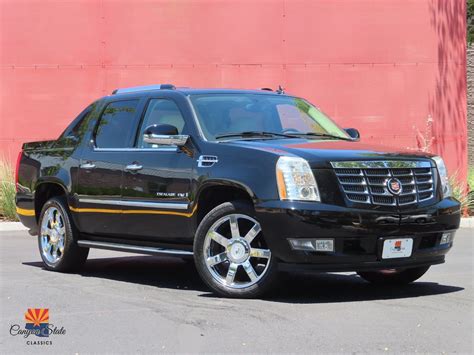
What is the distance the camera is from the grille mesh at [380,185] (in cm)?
709

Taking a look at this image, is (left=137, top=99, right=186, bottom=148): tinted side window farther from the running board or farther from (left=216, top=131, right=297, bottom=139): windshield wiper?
the running board

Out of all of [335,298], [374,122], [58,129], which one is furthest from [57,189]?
[374,122]

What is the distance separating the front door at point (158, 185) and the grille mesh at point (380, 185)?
4.81 feet

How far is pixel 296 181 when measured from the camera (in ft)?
23.0

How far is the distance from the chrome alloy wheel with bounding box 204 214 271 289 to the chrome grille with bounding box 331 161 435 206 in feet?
2.66

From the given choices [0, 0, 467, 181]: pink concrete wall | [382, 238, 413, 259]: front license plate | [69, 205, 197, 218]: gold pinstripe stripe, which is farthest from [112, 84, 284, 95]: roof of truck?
[0, 0, 467, 181]: pink concrete wall

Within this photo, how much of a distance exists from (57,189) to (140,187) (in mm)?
1832

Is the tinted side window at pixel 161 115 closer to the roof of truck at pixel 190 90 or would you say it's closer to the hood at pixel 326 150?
the roof of truck at pixel 190 90

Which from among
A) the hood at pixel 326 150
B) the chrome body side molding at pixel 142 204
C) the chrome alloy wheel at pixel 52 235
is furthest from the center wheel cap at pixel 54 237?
the hood at pixel 326 150

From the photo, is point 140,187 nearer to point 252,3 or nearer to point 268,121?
point 268,121

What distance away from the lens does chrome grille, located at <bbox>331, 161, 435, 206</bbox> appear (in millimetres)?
7090

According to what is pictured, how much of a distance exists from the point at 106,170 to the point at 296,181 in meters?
2.49

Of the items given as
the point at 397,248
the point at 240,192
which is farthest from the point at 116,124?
the point at 397,248

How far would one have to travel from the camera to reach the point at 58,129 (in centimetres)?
1683
